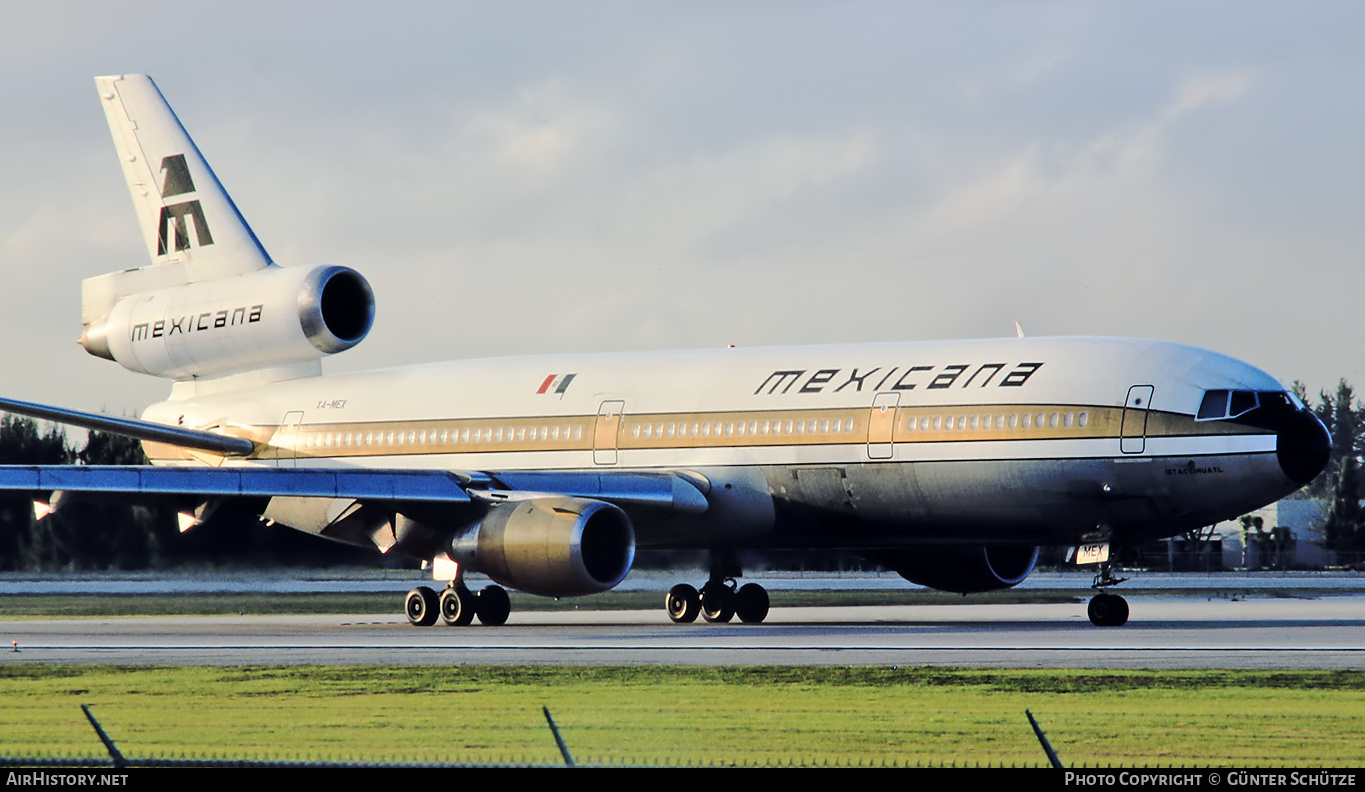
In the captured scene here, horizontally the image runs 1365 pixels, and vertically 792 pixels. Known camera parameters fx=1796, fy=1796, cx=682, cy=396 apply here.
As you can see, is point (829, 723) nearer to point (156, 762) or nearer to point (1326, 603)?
point (156, 762)

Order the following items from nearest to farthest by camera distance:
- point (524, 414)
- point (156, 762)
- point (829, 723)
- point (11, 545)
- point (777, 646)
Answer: point (156, 762) < point (829, 723) < point (777, 646) < point (524, 414) < point (11, 545)

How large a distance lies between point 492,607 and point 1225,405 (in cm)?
1239

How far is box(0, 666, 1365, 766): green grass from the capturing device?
12.3 metres

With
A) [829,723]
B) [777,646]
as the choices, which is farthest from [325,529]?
[829,723]

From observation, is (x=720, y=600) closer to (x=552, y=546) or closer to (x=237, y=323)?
(x=552, y=546)

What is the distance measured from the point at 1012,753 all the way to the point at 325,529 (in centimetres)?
2087

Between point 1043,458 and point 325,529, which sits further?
point 325,529

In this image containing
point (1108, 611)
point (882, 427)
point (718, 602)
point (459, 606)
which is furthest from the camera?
point (718, 602)

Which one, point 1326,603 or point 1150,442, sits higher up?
point 1150,442

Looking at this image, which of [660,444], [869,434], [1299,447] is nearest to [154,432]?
[660,444]

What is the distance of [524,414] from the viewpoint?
108 ft

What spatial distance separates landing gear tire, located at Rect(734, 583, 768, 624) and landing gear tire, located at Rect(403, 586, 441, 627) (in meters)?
5.26

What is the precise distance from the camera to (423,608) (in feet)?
100

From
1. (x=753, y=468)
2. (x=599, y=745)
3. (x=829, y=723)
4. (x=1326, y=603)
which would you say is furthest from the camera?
(x=1326, y=603)
